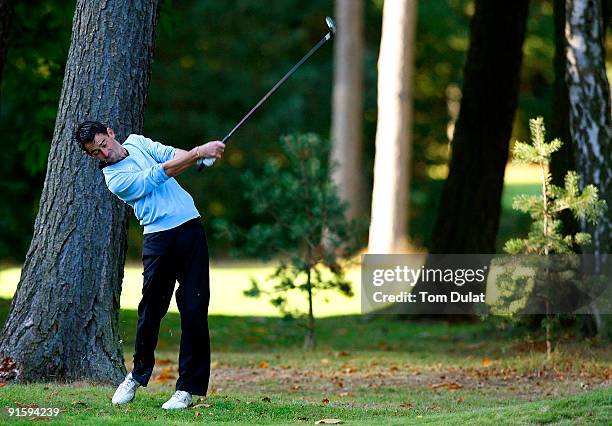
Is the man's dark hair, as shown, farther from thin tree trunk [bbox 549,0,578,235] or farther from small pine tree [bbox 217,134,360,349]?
thin tree trunk [bbox 549,0,578,235]

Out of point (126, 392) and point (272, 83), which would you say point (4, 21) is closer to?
point (126, 392)

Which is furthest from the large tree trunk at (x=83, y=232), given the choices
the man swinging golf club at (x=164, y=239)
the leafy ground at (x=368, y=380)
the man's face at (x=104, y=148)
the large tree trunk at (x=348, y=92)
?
the large tree trunk at (x=348, y=92)

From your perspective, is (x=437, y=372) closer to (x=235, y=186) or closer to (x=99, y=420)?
(x=99, y=420)

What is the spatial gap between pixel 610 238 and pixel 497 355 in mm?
1780

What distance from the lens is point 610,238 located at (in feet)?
36.4

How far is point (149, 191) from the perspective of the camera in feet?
23.6

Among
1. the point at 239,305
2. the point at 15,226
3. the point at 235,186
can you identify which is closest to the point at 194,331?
the point at 239,305

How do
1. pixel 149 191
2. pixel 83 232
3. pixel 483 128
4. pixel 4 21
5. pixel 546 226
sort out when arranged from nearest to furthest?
1. pixel 149 191
2. pixel 83 232
3. pixel 546 226
4. pixel 4 21
5. pixel 483 128

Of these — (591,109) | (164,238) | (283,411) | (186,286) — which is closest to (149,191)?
(164,238)

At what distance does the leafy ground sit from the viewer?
7.27m

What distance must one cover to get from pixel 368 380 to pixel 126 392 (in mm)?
3283

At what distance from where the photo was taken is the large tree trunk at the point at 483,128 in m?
14.5

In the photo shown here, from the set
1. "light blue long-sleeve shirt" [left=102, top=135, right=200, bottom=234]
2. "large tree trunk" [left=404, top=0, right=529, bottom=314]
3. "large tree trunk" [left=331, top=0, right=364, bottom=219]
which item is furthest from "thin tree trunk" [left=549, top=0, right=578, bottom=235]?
"large tree trunk" [left=331, top=0, right=364, bottom=219]

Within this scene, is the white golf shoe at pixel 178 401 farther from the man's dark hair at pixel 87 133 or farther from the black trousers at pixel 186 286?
the man's dark hair at pixel 87 133
